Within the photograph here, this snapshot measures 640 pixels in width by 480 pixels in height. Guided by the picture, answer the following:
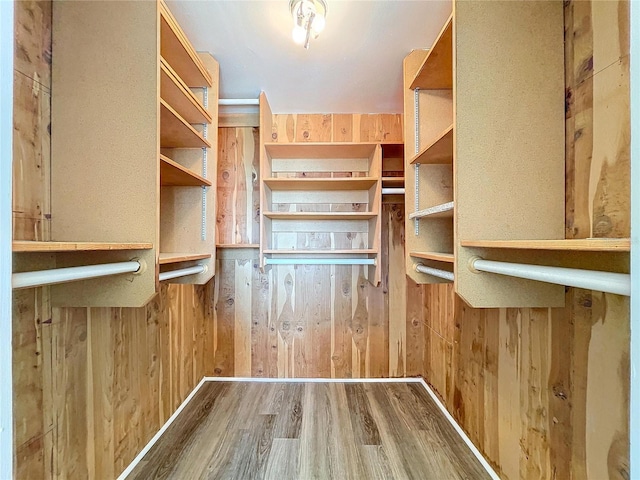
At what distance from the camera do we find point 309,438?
5.59ft

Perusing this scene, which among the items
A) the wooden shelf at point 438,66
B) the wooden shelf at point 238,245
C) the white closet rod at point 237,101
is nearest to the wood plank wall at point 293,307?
the wooden shelf at point 238,245

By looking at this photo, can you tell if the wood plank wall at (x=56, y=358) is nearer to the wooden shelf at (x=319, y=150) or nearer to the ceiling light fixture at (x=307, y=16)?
the ceiling light fixture at (x=307, y=16)

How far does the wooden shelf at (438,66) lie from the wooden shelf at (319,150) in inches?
22.6

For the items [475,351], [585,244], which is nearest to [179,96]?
[585,244]

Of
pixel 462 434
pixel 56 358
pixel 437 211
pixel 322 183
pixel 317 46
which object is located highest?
pixel 317 46

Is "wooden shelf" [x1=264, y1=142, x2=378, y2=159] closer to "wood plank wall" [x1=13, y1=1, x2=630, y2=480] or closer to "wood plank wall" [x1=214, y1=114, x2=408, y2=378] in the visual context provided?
"wood plank wall" [x1=214, y1=114, x2=408, y2=378]

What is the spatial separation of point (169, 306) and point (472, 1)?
2.20m

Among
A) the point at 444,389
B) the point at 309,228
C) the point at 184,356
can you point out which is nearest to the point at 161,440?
the point at 184,356

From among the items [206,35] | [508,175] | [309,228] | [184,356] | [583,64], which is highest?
[206,35]

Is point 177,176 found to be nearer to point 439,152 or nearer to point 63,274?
point 63,274

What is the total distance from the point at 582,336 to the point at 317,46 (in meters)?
1.76
